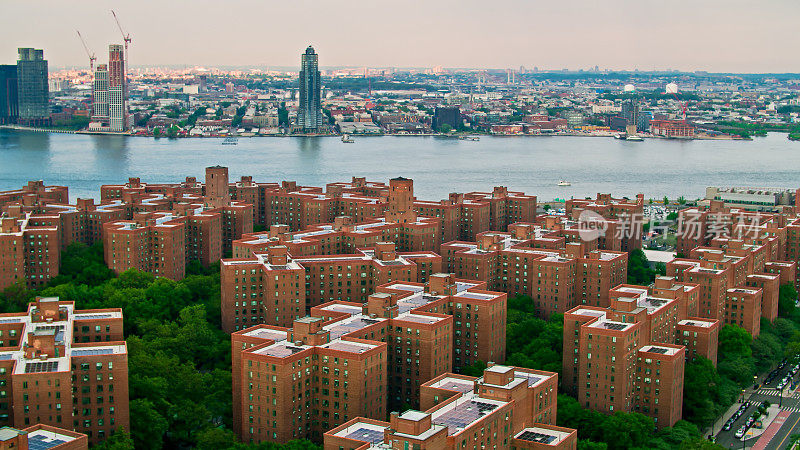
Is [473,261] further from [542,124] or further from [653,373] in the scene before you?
[542,124]

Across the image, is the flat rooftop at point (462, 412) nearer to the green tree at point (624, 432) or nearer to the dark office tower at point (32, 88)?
the green tree at point (624, 432)

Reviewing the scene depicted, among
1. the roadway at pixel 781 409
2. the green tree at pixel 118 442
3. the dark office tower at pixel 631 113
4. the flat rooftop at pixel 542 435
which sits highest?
the dark office tower at pixel 631 113

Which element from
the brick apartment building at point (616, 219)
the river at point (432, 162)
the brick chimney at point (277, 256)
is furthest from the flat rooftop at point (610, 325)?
the river at point (432, 162)

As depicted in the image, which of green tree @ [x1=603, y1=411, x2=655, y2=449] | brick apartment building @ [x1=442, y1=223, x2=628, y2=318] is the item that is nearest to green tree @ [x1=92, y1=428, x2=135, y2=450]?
green tree @ [x1=603, y1=411, x2=655, y2=449]

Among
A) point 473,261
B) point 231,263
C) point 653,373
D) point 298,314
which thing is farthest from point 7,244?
point 653,373

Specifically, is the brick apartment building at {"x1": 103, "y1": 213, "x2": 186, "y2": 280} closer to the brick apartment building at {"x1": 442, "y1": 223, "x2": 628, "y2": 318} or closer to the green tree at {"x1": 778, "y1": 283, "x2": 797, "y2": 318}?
the brick apartment building at {"x1": 442, "y1": 223, "x2": 628, "y2": 318}

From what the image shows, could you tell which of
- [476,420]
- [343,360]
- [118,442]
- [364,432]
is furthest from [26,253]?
[476,420]

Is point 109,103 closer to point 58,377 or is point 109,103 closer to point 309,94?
point 309,94
